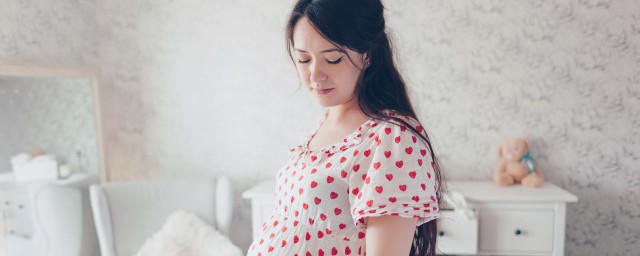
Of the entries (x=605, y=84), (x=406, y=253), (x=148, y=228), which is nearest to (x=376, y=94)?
(x=406, y=253)

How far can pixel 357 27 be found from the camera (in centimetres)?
71

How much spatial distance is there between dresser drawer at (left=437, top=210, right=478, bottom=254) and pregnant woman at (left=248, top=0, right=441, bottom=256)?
37.3 inches

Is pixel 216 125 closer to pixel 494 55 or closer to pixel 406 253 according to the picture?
pixel 494 55

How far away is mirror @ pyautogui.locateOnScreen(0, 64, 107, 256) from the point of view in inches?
64.7

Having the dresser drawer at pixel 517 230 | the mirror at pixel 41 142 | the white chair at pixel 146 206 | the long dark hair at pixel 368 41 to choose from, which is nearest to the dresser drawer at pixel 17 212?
the mirror at pixel 41 142

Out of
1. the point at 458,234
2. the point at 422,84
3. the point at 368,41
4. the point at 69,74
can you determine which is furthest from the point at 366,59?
the point at 69,74

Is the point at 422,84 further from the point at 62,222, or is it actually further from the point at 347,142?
the point at 62,222

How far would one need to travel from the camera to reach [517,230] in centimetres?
173

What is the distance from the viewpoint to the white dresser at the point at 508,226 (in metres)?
1.72

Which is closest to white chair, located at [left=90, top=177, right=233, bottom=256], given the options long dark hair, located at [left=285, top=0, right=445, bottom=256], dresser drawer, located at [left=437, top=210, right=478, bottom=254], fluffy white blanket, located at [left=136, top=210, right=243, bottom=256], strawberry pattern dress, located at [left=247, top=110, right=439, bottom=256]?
fluffy white blanket, located at [left=136, top=210, right=243, bottom=256]

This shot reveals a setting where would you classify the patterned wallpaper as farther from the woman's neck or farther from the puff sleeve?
the puff sleeve

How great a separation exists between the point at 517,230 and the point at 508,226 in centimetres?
3

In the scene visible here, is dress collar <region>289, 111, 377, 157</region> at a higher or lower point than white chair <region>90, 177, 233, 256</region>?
higher

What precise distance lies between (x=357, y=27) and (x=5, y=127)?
1.55 m
